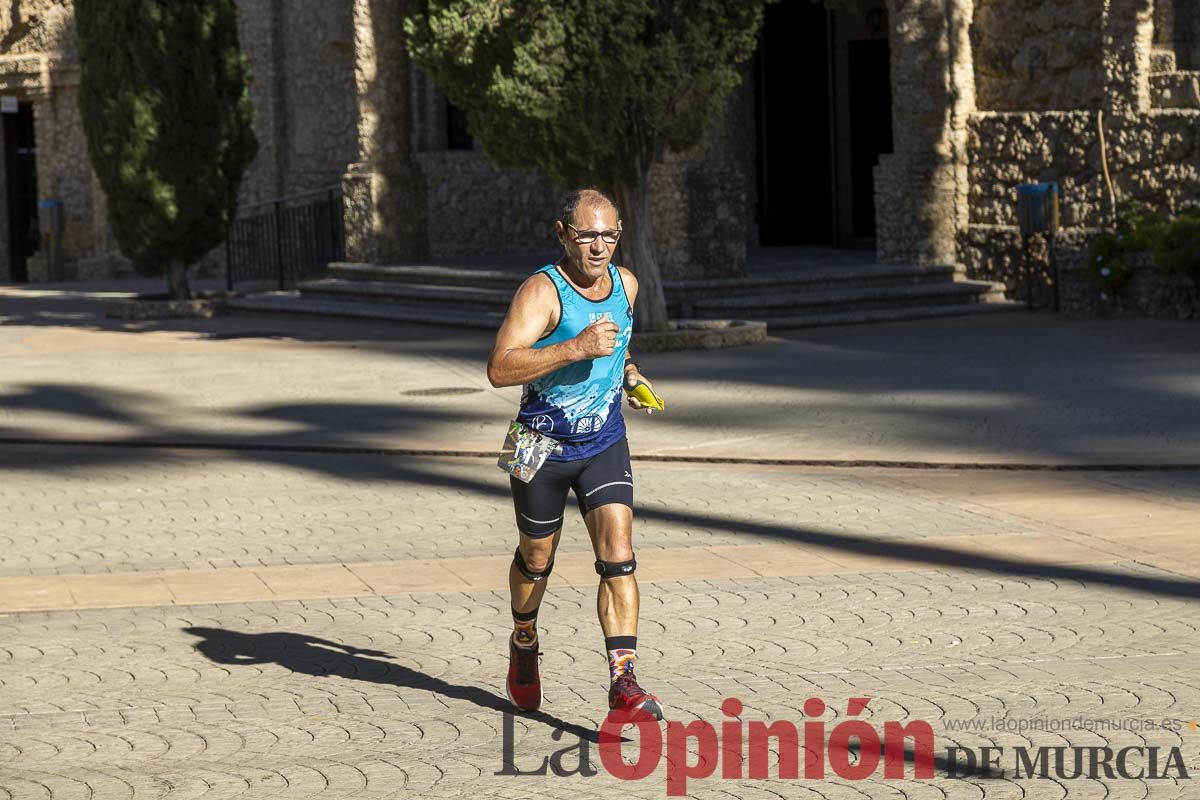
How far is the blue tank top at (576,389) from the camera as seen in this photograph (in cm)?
648

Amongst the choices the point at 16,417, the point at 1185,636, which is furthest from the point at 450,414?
the point at 1185,636

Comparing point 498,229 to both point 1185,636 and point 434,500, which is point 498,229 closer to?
point 434,500

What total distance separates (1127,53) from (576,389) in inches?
641

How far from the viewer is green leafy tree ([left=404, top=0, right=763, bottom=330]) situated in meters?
17.7

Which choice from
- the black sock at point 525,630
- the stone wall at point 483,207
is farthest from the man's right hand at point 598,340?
the stone wall at point 483,207

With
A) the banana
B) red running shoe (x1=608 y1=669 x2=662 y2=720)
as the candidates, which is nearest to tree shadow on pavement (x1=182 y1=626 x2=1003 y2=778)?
red running shoe (x1=608 y1=669 x2=662 y2=720)

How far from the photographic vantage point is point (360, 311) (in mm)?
24234

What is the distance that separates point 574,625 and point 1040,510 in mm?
3488

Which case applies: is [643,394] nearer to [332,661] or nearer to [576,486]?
[576,486]

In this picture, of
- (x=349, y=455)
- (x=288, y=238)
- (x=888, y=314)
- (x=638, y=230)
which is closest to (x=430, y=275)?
(x=888, y=314)

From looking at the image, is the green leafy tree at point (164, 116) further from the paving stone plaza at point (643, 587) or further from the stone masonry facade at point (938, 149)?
the paving stone plaza at point (643, 587)

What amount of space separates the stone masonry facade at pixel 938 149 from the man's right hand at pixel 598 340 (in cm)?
1257

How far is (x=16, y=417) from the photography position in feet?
50.1

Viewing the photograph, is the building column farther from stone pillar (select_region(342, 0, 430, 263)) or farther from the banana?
the banana
